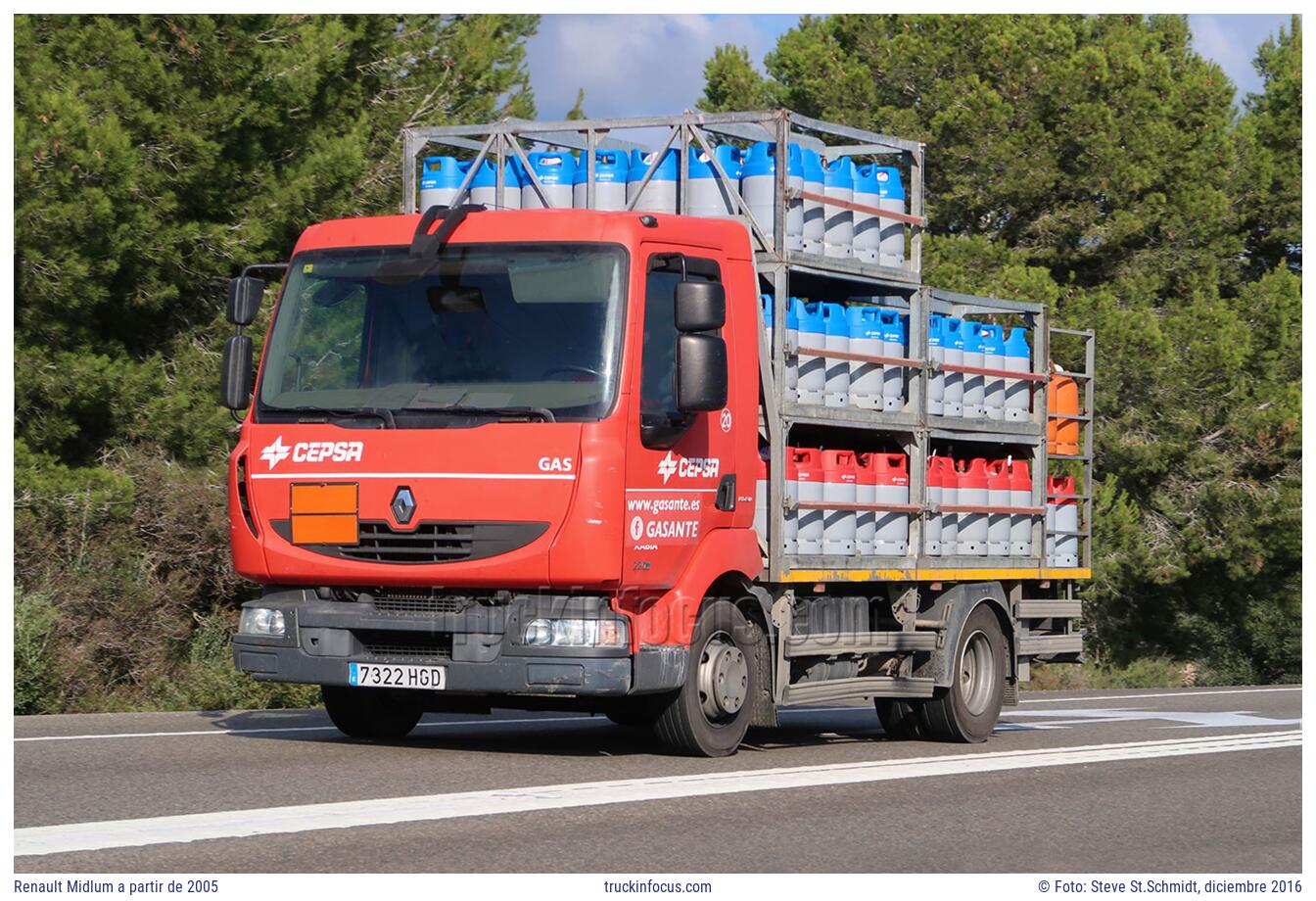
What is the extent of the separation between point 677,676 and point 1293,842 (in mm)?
3442

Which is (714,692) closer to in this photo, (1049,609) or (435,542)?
(435,542)

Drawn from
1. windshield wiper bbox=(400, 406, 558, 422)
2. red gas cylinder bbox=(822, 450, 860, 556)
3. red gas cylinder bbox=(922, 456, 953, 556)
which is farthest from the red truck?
red gas cylinder bbox=(922, 456, 953, 556)

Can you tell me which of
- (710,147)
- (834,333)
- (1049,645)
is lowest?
(1049,645)

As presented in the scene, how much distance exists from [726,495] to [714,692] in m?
1.12

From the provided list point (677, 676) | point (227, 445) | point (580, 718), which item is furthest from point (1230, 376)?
point (677, 676)

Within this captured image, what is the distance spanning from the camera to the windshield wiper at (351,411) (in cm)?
1095

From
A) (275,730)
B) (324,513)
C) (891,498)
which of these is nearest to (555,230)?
(324,513)

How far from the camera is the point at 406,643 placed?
11.2m

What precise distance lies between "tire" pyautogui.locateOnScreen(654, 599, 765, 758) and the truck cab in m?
0.02

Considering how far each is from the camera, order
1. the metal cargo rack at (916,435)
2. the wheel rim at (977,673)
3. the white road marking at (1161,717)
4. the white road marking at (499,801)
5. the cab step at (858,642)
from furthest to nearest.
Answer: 1. the white road marking at (1161,717)
2. the wheel rim at (977,673)
3. the cab step at (858,642)
4. the metal cargo rack at (916,435)
5. the white road marking at (499,801)

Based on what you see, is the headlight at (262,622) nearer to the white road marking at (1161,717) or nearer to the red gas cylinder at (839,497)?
the red gas cylinder at (839,497)

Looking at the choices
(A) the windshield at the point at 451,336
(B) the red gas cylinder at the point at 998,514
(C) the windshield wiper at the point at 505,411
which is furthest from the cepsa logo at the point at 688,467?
(B) the red gas cylinder at the point at 998,514

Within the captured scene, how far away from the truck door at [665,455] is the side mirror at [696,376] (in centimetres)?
10
